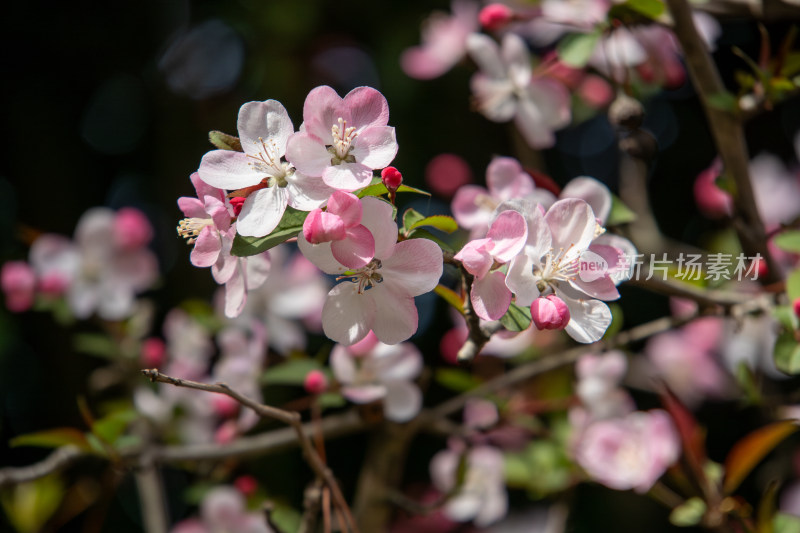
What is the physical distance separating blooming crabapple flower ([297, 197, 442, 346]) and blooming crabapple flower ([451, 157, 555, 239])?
0.17m

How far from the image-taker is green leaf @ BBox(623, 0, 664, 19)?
694 mm

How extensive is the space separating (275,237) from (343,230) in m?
0.07

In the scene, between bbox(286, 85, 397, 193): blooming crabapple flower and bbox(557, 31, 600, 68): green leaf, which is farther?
bbox(557, 31, 600, 68): green leaf

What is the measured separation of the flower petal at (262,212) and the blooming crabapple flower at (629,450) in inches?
25.9

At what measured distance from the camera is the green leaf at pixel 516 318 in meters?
0.49

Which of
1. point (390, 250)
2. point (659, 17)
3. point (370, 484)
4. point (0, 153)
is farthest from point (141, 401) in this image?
point (0, 153)

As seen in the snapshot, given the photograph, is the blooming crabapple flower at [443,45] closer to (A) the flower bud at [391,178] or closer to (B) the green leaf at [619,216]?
(B) the green leaf at [619,216]

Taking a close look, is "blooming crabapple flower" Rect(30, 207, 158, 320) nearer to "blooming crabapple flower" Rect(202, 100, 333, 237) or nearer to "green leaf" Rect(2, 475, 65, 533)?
"green leaf" Rect(2, 475, 65, 533)

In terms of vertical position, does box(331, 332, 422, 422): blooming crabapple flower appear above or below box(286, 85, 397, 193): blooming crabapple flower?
below

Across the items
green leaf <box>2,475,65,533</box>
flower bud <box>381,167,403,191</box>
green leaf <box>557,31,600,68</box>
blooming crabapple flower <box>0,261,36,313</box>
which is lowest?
green leaf <box>2,475,65,533</box>

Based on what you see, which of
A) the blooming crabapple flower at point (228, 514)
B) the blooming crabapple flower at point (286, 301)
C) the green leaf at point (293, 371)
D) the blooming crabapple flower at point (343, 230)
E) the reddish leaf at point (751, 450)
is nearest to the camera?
the blooming crabapple flower at point (343, 230)

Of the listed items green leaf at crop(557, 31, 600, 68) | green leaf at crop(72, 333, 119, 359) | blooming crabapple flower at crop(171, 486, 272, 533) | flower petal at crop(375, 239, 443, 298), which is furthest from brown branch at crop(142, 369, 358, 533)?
green leaf at crop(72, 333, 119, 359)

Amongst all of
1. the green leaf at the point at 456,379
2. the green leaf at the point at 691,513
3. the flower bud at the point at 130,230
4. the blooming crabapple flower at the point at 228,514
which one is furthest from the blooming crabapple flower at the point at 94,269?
the green leaf at the point at 691,513

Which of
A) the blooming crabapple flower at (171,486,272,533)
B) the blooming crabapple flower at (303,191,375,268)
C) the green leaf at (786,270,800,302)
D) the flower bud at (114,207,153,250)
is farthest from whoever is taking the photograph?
the flower bud at (114,207,153,250)
